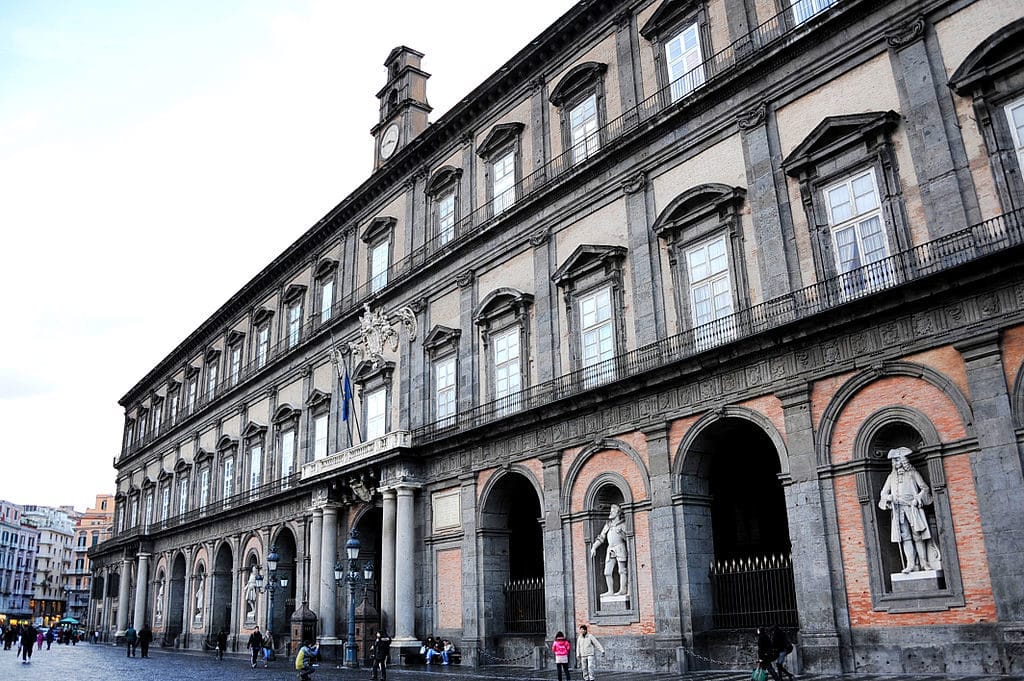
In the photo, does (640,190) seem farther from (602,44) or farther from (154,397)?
(154,397)

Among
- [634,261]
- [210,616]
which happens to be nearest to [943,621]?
[634,261]

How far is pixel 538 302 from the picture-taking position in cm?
2498

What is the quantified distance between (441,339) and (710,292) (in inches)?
423

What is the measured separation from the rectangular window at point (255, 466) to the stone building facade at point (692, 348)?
4339 millimetres

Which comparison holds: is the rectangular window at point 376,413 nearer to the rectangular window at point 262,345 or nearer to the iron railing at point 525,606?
the iron railing at point 525,606

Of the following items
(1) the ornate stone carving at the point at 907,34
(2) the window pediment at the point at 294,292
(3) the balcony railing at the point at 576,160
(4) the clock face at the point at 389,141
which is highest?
(4) the clock face at the point at 389,141

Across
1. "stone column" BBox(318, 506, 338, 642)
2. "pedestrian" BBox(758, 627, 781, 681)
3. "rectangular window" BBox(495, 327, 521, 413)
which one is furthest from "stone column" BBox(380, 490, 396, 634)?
"pedestrian" BBox(758, 627, 781, 681)

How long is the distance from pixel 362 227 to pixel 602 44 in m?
13.6

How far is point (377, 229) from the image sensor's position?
33781 mm

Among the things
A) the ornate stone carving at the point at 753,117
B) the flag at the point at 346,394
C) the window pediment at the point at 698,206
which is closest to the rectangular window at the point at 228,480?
the flag at the point at 346,394

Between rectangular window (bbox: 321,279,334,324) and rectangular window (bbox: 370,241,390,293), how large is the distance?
122 inches

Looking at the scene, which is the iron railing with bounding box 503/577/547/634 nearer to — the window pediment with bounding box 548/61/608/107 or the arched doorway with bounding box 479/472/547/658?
the arched doorway with bounding box 479/472/547/658

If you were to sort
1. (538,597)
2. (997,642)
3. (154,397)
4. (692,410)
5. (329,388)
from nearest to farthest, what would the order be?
(997,642), (692,410), (538,597), (329,388), (154,397)

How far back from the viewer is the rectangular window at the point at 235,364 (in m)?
44.3
